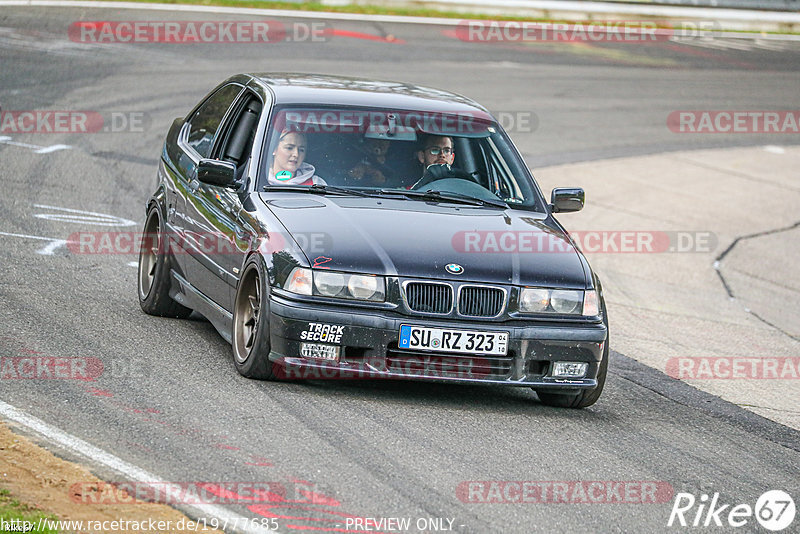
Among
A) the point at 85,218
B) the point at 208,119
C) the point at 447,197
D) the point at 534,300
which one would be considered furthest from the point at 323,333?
the point at 85,218

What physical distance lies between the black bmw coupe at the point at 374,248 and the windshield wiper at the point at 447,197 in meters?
0.01

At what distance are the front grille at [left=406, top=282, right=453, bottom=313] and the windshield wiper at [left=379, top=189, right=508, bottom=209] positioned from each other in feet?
3.72

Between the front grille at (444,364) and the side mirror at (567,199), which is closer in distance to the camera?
the front grille at (444,364)

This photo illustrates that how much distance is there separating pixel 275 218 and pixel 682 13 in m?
26.6

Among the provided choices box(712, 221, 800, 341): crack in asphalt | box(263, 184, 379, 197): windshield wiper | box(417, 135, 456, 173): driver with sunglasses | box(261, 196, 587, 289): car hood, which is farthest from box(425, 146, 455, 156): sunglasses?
box(712, 221, 800, 341): crack in asphalt

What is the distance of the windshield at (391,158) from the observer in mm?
8156

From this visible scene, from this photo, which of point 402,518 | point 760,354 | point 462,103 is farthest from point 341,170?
point 760,354

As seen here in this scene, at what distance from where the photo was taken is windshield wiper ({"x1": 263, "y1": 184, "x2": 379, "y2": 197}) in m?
8.02

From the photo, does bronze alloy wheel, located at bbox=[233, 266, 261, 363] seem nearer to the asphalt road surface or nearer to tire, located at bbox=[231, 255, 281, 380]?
tire, located at bbox=[231, 255, 281, 380]

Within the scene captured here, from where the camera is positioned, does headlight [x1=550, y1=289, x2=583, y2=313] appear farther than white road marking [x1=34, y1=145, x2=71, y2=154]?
No

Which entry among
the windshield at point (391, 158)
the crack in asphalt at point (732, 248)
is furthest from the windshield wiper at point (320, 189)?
the crack in asphalt at point (732, 248)

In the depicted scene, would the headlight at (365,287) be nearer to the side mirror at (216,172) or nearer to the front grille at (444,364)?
the front grille at (444,364)

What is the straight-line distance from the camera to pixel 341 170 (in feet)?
26.8

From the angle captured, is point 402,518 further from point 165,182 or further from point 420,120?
point 165,182
